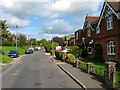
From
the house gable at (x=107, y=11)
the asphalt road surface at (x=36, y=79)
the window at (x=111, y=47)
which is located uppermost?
the house gable at (x=107, y=11)

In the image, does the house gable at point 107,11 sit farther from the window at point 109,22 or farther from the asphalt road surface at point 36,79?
the asphalt road surface at point 36,79

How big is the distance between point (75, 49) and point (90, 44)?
157 inches

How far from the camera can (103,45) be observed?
32.2 m

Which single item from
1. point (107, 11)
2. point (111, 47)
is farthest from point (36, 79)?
point (107, 11)

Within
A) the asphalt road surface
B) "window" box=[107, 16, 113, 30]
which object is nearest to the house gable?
"window" box=[107, 16, 113, 30]

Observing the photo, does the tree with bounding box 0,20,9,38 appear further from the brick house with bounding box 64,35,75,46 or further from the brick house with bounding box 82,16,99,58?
the brick house with bounding box 64,35,75,46

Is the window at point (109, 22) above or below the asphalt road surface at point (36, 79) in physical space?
above

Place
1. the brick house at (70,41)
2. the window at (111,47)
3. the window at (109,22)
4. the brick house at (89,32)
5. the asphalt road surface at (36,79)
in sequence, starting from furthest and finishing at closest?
1. the brick house at (70,41)
2. the brick house at (89,32)
3. the window at (109,22)
4. the window at (111,47)
5. the asphalt road surface at (36,79)

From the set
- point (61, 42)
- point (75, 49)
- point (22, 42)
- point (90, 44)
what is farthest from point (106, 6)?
point (61, 42)

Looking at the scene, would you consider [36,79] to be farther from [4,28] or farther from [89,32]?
[4,28]

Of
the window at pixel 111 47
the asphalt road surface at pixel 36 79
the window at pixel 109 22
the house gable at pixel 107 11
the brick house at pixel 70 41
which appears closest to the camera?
the asphalt road surface at pixel 36 79

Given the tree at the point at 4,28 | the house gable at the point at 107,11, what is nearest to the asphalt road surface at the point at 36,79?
the house gable at the point at 107,11

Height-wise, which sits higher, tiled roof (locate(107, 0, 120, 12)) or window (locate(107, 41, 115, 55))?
tiled roof (locate(107, 0, 120, 12))

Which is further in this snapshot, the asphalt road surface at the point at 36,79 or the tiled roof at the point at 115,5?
the tiled roof at the point at 115,5
